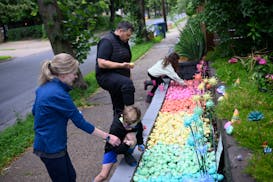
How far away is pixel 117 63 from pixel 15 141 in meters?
2.50

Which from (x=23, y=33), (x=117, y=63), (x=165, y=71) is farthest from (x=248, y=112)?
Result: (x=23, y=33)

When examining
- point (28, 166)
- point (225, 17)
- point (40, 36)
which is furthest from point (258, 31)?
point (40, 36)

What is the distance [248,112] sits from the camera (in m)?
4.01

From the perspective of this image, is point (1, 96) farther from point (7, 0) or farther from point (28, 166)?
point (7, 0)

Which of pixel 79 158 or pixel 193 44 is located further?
pixel 193 44

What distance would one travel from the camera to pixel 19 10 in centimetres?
2994

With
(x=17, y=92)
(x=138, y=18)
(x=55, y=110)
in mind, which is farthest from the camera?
(x=138, y=18)

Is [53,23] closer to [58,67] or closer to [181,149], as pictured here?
[181,149]

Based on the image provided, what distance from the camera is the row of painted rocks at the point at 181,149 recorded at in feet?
11.8

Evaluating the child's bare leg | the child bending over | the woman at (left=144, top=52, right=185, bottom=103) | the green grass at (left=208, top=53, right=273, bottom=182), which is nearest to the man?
the child bending over

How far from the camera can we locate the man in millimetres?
4953

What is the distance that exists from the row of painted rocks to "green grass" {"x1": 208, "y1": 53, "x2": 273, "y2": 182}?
0.31 metres

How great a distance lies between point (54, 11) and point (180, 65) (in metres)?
3.60

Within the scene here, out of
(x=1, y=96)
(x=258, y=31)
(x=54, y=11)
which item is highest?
(x=54, y=11)
